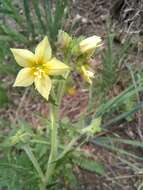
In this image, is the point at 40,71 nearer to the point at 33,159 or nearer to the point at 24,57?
the point at 24,57

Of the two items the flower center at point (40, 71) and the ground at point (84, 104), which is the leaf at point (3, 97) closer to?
the ground at point (84, 104)

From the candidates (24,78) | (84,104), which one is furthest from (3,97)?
(24,78)

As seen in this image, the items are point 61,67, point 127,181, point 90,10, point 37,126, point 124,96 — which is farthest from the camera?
point 90,10

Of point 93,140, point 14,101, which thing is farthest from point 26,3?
point 93,140

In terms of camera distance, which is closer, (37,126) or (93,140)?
(93,140)

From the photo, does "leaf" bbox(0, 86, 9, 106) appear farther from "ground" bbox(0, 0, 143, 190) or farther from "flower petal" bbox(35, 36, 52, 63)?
"flower petal" bbox(35, 36, 52, 63)

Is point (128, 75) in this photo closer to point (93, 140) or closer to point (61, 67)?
point (93, 140)
